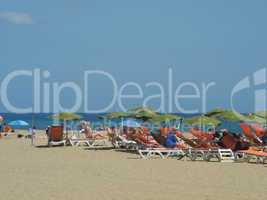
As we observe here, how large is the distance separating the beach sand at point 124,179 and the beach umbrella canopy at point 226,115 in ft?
18.9

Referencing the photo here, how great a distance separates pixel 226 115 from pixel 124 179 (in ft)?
33.4

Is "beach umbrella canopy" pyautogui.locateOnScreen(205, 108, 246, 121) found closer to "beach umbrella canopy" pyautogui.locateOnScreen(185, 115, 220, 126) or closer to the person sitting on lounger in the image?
"beach umbrella canopy" pyautogui.locateOnScreen(185, 115, 220, 126)

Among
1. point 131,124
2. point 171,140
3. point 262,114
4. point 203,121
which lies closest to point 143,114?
point 131,124

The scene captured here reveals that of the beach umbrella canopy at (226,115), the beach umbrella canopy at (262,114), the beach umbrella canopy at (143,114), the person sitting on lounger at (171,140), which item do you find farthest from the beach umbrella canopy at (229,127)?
the person sitting on lounger at (171,140)

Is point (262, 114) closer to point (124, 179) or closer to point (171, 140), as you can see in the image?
point (171, 140)

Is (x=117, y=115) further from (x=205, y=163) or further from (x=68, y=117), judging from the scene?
(x=205, y=163)

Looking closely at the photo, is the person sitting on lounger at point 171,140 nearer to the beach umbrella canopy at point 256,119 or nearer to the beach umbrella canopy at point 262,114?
the beach umbrella canopy at point 256,119

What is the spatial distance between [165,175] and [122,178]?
920 mm

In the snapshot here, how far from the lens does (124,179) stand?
9297 millimetres

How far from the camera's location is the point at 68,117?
23016 mm

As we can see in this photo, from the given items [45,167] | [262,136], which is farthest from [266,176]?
Answer: [262,136]

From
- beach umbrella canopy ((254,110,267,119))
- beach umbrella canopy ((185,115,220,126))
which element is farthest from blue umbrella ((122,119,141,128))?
beach umbrella canopy ((254,110,267,119))

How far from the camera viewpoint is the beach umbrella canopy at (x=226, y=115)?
1853 cm

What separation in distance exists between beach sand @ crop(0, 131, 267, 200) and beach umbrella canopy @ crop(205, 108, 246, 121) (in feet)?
18.9
